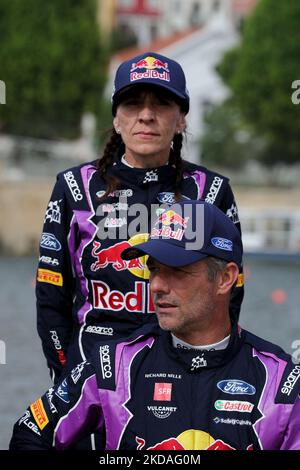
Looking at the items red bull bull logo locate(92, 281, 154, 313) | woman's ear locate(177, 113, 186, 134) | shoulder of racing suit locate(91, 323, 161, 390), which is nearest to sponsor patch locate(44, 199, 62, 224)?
red bull bull logo locate(92, 281, 154, 313)

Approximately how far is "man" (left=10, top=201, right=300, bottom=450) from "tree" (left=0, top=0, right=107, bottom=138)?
53415 mm

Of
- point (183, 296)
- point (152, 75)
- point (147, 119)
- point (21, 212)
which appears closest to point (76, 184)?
point (147, 119)

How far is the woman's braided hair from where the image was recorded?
19.2ft

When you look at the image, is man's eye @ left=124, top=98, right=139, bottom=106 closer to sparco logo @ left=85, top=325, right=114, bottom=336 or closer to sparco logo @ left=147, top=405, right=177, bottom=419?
sparco logo @ left=85, top=325, right=114, bottom=336

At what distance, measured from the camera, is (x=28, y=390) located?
14984 mm

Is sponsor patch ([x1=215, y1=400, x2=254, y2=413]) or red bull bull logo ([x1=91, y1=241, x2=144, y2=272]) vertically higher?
red bull bull logo ([x1=91, y1=241, x2=144, y2=272])

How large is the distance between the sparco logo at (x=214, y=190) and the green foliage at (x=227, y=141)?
53437mm

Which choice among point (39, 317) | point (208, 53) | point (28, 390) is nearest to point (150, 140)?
point (39, 317)

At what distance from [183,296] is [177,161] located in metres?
1.56

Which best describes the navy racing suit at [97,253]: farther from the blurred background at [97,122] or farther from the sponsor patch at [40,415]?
the blurred background at [97,122]

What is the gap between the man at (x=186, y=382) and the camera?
173 inches

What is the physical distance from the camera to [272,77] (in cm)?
5762
